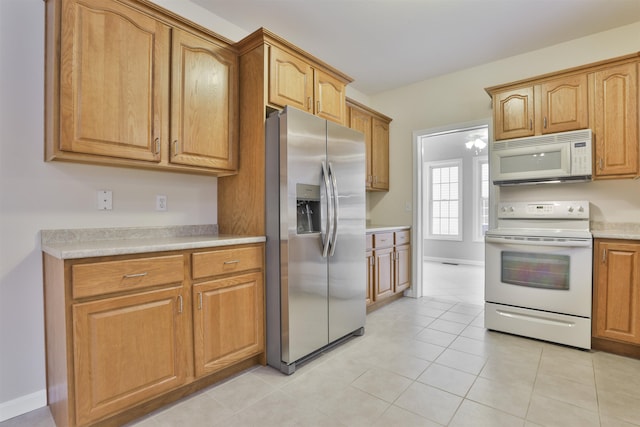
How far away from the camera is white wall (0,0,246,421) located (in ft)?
5.58

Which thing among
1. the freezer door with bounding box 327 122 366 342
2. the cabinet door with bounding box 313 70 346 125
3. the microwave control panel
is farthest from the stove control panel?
the cabinet door with bounding box 313 70 346 125

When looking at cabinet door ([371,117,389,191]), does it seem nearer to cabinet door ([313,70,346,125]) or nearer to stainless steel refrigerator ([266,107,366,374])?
cabinet door ([313,70,346,125])

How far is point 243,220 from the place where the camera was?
2.41 meters

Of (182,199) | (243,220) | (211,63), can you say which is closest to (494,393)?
(243,220)

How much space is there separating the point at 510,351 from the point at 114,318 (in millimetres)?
2721

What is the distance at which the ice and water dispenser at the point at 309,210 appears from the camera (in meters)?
2.33

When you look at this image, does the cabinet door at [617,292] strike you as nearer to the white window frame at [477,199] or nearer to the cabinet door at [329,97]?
the cabinet door at [329,97]

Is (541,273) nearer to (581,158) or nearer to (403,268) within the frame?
(581,158)

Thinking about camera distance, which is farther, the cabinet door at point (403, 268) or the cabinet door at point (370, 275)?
the cabinet door at point (403, 268)

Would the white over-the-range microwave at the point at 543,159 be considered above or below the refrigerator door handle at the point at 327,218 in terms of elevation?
above

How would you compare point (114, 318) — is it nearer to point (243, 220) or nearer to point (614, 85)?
point (243, 220)

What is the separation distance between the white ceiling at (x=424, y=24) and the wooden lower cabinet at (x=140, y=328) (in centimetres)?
196

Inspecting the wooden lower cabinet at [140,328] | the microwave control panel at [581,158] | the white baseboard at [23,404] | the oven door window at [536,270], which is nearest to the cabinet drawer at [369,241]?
the oven door window at [536,270]

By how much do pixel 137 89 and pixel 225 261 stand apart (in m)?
1.14
